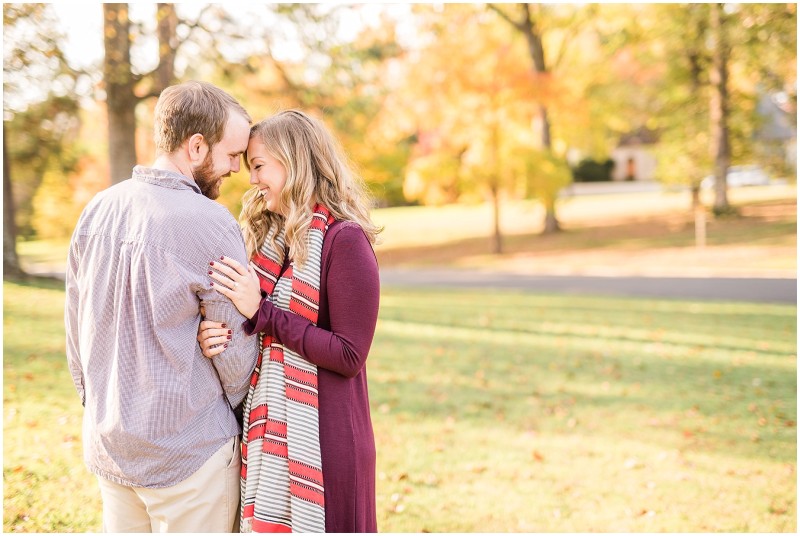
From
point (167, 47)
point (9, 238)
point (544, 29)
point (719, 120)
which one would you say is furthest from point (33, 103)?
point (719, 120)

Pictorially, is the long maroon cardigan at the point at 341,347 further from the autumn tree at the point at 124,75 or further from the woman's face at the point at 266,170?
the autumn tree at the point at 124,75

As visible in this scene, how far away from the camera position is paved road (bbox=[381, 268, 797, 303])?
1413 centimetres

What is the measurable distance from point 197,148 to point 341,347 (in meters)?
0.84

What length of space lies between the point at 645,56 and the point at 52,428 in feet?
88.6

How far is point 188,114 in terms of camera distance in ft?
7.73

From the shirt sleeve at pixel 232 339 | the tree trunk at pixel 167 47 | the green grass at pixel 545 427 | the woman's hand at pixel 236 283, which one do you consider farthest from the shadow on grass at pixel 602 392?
the tree trunk at pixel 167 47

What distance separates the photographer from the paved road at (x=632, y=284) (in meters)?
14.1

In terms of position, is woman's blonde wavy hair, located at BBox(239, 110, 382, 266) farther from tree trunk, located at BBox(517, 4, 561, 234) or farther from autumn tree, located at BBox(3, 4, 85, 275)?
tree trunk, located at BBox(517, 4, 561, 234)

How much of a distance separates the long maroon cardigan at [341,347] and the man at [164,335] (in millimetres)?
188

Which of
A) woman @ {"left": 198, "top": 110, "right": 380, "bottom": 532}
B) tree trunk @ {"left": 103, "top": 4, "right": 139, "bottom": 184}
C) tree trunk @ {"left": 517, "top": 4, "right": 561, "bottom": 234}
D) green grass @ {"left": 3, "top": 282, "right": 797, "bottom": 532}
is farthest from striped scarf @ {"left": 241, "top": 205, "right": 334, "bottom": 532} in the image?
tree trunk @ {"left": 517, "top": 4, "right": 561, "bottom": 234}

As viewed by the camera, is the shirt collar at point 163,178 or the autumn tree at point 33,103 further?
the autumn tree at point 33,103

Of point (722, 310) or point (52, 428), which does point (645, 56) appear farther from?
point (52, 428)

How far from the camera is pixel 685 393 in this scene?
289 inches

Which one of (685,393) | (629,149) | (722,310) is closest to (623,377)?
(685,393)
